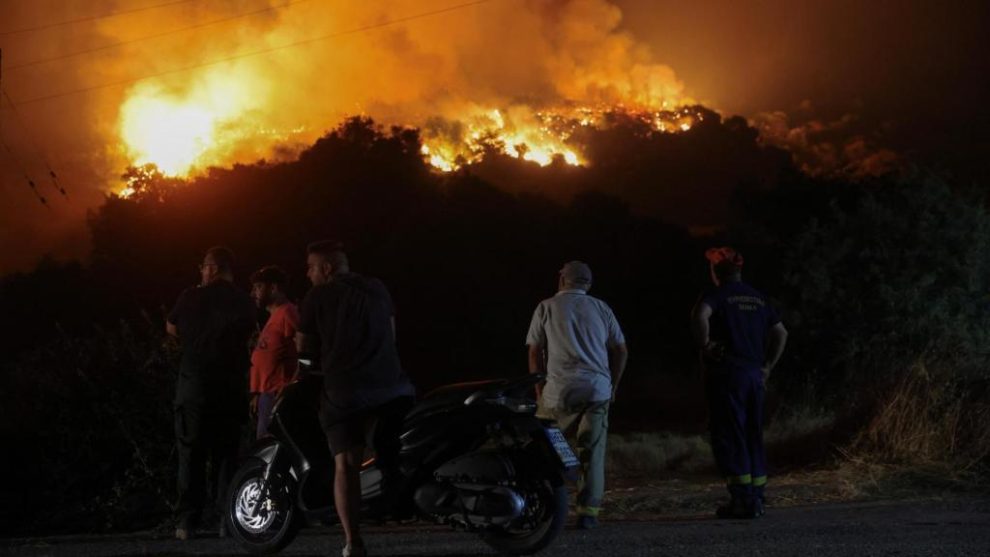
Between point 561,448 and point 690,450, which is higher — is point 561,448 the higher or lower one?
the higher one

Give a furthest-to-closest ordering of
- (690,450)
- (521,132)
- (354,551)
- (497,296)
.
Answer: (521,132), (497,296), (690,450), (354,551)

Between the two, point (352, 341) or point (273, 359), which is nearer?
point (352, 341)

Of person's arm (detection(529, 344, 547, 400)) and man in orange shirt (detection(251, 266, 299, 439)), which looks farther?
man in orange shirt (detection(251, 266, 299, 439))

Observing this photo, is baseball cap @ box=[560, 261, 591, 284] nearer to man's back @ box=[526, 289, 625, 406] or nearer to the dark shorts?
man's back @ box=[526, 289, 625, 406]

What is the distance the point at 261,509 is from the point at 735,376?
11.0 ft

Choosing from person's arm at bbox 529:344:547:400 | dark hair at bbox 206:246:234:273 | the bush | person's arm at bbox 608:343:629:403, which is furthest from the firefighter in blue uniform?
the bush

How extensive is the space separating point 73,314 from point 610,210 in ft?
56.6

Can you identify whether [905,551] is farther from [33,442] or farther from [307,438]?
[33,442]

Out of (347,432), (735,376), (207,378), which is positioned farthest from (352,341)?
(735,376)

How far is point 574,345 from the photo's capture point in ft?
28.3

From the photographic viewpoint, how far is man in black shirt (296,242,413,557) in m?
7.14

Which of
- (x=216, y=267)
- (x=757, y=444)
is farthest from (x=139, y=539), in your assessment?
(x=757, y=444)

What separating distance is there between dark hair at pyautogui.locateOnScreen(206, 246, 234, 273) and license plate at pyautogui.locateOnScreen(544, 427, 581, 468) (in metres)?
2.98

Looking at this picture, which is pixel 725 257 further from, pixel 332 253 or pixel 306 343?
pixel 306 343
